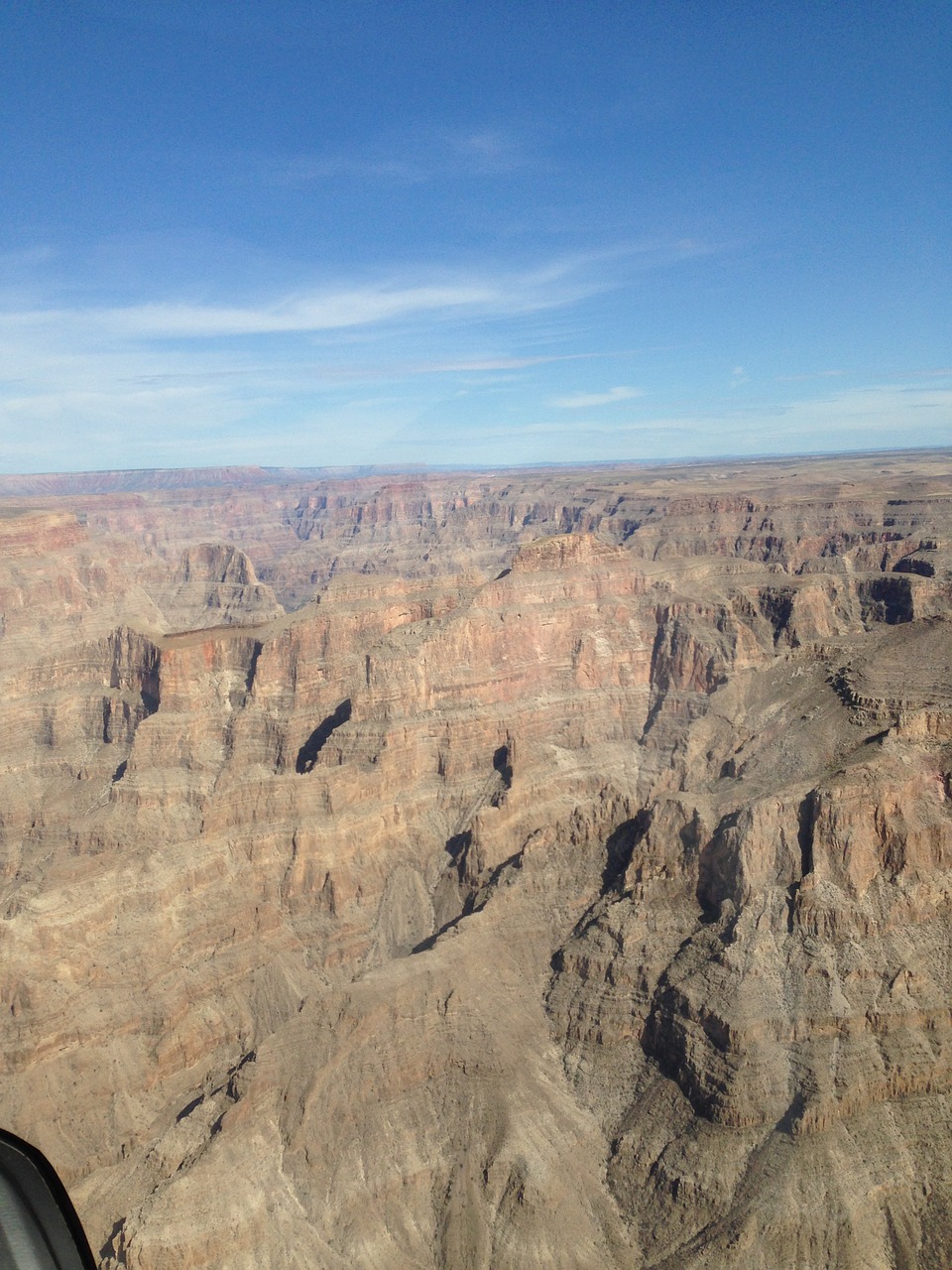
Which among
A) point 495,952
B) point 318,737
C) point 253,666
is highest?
point 253,666

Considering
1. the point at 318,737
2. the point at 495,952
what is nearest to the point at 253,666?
the point at 318,737

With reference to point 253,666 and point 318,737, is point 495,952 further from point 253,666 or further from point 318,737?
point 253,666

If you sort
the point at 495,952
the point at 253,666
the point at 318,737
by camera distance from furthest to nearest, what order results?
the point at 253,666
the point at 318,737
the point at 495,952

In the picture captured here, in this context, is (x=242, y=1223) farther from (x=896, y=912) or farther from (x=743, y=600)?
(x=743, y=600)

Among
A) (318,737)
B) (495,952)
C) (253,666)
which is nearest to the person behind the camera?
(495,952)

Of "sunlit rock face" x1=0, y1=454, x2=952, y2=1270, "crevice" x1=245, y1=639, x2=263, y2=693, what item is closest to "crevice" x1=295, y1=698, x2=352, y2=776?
"sunlit rock face" x1=0, y1=454, x2=952, y2=1270

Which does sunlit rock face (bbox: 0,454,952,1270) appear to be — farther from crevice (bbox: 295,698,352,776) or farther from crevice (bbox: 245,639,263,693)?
crevice (bbox: 245,639,263,693)

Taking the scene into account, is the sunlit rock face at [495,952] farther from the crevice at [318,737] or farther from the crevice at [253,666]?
the crevice at [253,666]

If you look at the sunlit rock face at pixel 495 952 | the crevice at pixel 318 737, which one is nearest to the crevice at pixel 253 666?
the sunlit rock face at pixel 495 952
